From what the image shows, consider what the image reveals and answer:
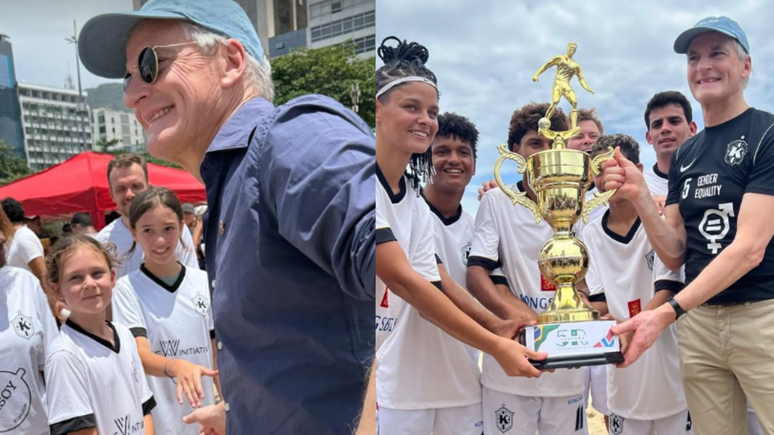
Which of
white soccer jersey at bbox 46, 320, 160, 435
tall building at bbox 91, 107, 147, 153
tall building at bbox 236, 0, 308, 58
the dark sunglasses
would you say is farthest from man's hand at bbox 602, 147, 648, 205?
white soccer jersey at bbox 46, 320, 160, 435

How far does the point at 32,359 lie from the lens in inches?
69.2

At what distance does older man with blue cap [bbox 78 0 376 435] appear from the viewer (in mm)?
597

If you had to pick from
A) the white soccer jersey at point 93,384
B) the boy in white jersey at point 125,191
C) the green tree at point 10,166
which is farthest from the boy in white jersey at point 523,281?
the green tree at point 10,166

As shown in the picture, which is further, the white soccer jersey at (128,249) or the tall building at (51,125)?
the white soccer jersey at (128,249)

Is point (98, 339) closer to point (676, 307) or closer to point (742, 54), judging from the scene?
point (676, 307)

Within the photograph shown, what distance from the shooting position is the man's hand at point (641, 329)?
0.90 meters

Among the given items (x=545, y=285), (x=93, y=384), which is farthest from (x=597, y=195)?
(x=93, y=384)

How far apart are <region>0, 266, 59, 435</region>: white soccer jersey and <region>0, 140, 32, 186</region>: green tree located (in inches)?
20.2

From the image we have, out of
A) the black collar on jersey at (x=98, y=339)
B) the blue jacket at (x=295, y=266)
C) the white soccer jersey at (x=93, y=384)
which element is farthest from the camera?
the black collar on jersey at (x=98, y=339)

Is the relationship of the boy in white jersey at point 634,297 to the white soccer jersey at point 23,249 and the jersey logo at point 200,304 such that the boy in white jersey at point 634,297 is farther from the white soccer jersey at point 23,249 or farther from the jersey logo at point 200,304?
the white soccer jersey at point 23,249

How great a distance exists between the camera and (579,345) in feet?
2.86

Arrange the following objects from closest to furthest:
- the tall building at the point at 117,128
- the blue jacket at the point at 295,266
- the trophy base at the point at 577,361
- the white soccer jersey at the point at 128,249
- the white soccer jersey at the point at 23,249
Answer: the blue jacket at the point at 295,266 → the trophy base at the point at 577,361 → the tall building at the point at 117,128 → the white soccer jersey at the point at 23,249 → the white soccer jersey at the point at 128,249

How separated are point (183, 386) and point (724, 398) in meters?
1.16

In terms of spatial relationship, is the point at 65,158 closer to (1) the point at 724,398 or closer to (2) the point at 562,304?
(2) the point at 562,304
